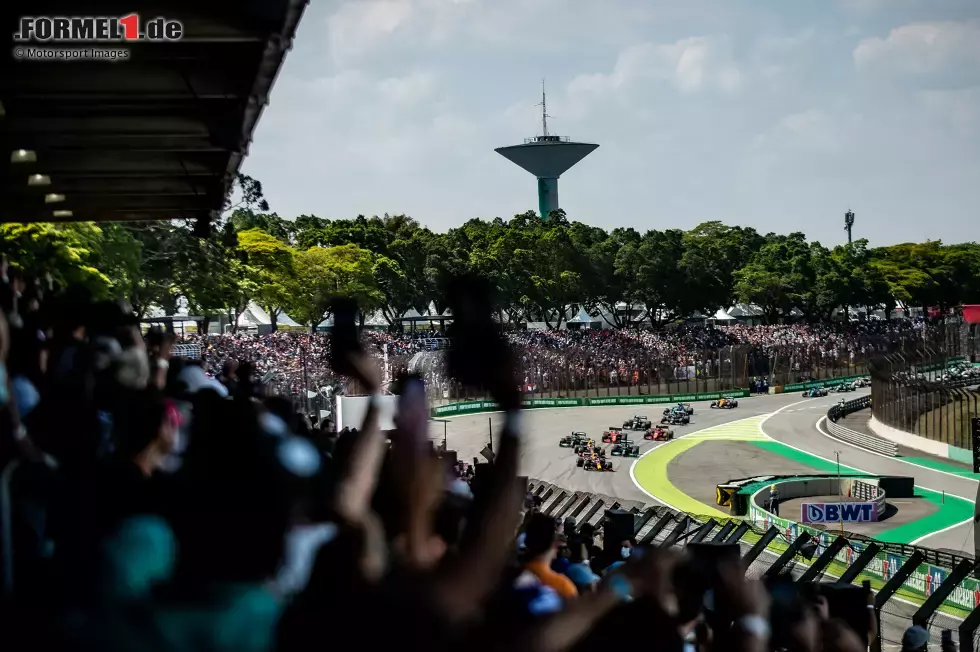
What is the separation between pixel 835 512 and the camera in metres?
23.8

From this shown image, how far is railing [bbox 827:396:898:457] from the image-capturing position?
4956 cm

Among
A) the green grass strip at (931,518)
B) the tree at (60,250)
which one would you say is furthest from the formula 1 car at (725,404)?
the tree at (60,250)

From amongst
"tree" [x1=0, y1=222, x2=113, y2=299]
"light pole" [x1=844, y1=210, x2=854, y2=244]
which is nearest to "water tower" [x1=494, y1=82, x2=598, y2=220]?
"light pole" [x1=844, y1=210, x2=854, y2=244]

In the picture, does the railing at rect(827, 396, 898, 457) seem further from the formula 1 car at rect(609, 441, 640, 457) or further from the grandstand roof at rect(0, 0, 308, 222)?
the grandstand roof at rect(0, 0, 308, 222)

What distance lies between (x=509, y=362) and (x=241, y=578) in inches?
35.5

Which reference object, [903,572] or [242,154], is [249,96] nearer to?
[242,154]

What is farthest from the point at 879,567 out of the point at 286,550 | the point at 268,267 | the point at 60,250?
the point at 268,267

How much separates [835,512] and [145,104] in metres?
19.2

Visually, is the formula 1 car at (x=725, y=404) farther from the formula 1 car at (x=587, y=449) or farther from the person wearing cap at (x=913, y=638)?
the person wearing cap at (x=913, y=638)

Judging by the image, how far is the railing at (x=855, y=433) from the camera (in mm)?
49562

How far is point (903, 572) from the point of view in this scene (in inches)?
464

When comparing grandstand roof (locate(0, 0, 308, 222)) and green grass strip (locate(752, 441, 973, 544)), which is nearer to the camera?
grandstand roof (locate(0, 0, 308, 222))

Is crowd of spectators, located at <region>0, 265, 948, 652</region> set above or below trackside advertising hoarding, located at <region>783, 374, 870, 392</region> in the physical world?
above

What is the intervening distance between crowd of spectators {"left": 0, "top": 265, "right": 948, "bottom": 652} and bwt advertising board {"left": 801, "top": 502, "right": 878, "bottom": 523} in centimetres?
1903
